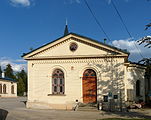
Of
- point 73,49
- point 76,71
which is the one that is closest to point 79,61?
point 76,71

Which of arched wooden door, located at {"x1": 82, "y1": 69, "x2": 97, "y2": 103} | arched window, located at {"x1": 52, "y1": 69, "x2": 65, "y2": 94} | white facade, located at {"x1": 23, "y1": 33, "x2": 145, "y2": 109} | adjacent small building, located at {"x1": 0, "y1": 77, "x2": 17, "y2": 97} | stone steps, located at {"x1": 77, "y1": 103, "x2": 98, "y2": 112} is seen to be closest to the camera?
stone steps, located at {"x1": 77, "y1": 103, "x2": 98, "y2": 112}

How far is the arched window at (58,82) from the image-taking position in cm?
2066

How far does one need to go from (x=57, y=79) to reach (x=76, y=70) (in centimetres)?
204

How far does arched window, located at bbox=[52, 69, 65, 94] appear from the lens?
67.8 feet

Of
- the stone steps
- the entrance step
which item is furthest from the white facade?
the stone steps

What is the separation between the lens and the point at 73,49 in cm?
2055

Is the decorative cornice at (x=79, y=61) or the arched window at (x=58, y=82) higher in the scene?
the decorative cornice at (x=79, y=61)

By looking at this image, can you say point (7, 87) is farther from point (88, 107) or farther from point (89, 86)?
point (88, 107)

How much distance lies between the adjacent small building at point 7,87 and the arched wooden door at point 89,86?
2989 cm

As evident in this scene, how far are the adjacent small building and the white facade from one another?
88.8 feet

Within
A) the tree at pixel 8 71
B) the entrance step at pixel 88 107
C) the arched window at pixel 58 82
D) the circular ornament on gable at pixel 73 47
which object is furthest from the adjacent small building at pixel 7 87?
the tree at pixel 8 71

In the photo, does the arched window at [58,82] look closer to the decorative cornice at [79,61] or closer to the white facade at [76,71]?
the white facade at [76,71]

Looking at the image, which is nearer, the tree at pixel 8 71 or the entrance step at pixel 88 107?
the entrance step at pixel 88 107

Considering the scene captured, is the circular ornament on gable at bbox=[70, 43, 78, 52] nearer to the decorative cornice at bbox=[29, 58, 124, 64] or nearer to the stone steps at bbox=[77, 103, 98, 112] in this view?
the decorative cornice at bbox=[29, 58, 124, 64]
